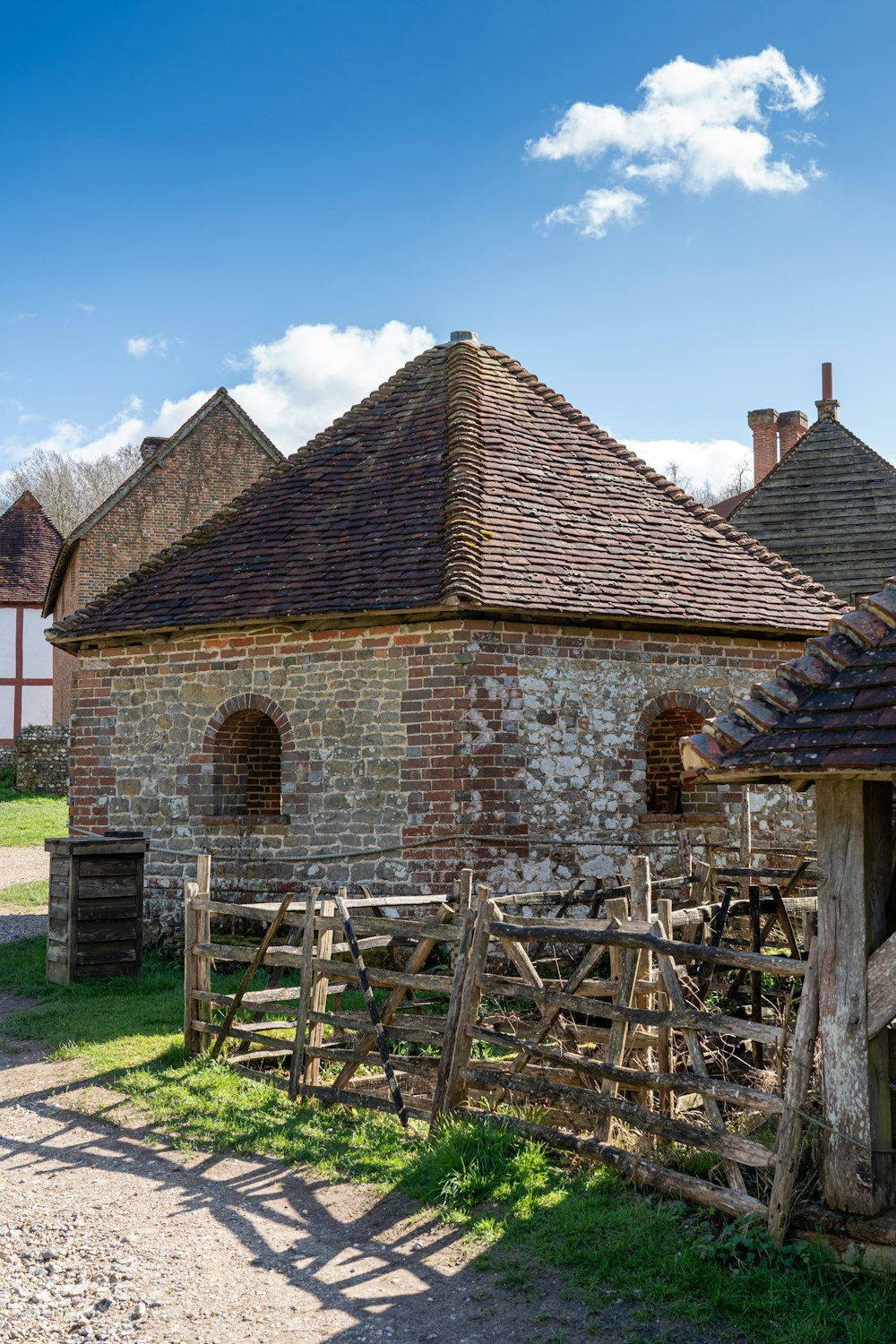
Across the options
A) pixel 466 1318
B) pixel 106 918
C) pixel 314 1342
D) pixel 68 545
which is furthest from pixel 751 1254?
pixel 68 545

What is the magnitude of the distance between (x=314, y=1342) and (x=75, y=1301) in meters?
1.08

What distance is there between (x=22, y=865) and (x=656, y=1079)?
17385 mm

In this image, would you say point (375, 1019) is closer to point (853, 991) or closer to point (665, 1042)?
point (665, 1042)

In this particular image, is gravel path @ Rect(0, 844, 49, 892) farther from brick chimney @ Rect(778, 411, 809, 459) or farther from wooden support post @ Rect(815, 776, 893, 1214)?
brick chimney @ Rect(778, 411, 809, 459)

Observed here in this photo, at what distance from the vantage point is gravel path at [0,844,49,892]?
1909 cm

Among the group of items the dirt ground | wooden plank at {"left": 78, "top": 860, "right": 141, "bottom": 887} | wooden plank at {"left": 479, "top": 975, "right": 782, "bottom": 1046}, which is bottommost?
the dirt ground

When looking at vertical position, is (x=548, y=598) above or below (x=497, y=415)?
below

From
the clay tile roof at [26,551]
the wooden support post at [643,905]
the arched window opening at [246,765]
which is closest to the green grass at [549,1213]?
the wooden support post at [643,905]

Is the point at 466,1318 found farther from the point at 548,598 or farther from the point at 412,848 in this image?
the point at 548,598

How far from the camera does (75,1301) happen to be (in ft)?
15.6

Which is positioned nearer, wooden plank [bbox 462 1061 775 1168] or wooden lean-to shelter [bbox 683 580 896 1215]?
wooden lean-to shelter [bbox 683 580 896 1215]

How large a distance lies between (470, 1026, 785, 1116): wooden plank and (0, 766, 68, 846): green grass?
55.6 feet

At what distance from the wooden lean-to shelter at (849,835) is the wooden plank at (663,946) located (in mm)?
276

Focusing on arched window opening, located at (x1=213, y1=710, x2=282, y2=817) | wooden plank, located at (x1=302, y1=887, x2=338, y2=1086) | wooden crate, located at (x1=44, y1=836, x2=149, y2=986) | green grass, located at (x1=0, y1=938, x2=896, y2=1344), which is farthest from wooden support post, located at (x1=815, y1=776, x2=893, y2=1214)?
arched window opening, located at (x1=213, y1=710, x2=282, y2=817)
